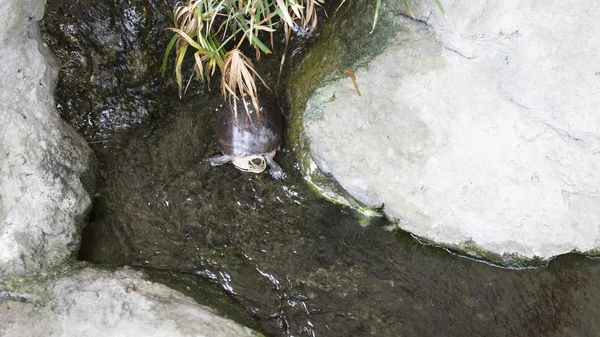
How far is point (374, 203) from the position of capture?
3156 millimetres

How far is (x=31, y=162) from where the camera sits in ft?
9.07

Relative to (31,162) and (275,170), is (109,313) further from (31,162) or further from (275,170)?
(275,170)

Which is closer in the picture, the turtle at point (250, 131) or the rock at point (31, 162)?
the rock at point (31, 162)

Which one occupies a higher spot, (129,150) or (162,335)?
(129,150)

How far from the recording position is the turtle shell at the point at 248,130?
322cm

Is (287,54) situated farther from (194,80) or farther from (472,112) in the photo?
(472,112)

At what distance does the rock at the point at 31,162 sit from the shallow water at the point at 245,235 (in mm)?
195

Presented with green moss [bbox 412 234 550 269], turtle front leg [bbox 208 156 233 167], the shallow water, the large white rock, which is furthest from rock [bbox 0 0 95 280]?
green moss [bbox 412 234 550 269]

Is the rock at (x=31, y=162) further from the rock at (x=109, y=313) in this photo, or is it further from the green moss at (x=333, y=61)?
the green moss at (x=333, y=61)

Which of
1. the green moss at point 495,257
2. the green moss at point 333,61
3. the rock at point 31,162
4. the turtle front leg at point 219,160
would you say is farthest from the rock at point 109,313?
the green moss at point 495,257

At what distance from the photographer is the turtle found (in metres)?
3.23

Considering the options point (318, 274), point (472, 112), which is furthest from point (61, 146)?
point (472, 112)

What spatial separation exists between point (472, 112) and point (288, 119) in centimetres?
125

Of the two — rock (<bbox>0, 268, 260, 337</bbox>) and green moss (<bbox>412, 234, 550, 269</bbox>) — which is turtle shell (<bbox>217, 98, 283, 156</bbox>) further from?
green moss (<bbox>412, 234, 550, 269</bbox>)
